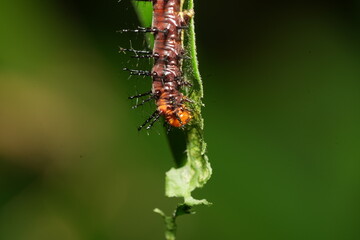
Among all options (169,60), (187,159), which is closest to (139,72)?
(169,60)

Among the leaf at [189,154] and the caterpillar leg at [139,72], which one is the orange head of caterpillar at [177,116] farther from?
the caterpillar leg at [139,72]

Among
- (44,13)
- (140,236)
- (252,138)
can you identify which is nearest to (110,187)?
(140,236)

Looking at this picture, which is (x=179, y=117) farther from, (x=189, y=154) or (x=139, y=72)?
(x=139, y=72)

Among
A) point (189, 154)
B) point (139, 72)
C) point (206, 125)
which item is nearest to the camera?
point (189, 154)

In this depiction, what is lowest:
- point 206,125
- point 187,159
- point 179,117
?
point 187,159

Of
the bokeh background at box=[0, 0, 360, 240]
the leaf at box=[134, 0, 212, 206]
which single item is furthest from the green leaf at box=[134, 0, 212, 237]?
the bokeh background at box=[0, 0, 360, 240]
